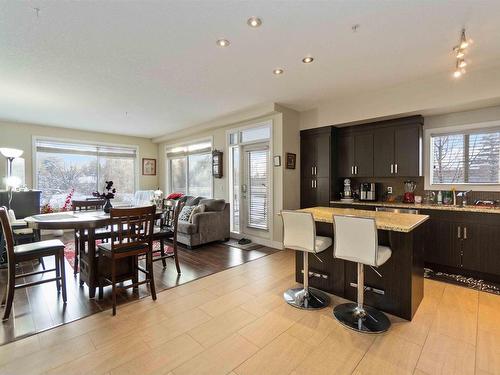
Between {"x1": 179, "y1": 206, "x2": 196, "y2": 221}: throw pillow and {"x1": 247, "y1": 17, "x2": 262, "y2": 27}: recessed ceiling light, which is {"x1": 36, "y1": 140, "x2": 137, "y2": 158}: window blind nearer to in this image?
{"x1": 179, "y1": 206, "x2": 196, "y2": 221}: throw pillow

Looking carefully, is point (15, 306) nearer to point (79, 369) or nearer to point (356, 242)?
point (79, 369)

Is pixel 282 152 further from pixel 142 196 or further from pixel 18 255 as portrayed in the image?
pixel 142 196

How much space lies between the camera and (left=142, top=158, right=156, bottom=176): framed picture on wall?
26.1 feet

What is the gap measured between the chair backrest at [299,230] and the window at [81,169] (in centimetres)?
639

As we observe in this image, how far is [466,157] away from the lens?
3.80m

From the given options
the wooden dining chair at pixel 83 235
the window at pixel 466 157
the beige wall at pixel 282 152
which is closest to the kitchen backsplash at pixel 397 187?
the window at pixel 466 157

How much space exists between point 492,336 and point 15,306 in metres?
4.47

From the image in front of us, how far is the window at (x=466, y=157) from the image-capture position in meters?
3.59

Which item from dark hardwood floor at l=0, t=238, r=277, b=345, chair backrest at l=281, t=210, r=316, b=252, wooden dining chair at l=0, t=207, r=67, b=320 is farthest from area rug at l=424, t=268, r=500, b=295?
wooden dining chair at l=0, t=207, r=67, b=320

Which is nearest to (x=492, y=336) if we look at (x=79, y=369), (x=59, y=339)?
(x=79, y=369)

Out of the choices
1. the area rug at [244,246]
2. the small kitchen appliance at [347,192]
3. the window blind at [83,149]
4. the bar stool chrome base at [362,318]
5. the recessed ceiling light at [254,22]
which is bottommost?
the bar stool chrome base at [362,318]

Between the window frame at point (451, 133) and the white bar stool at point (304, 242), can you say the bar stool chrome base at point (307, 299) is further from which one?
the window frame at point (451, 133)

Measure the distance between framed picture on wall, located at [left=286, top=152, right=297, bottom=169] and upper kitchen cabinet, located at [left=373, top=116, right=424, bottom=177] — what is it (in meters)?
1.44

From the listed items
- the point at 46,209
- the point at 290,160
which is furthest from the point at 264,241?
the point at 46,209
